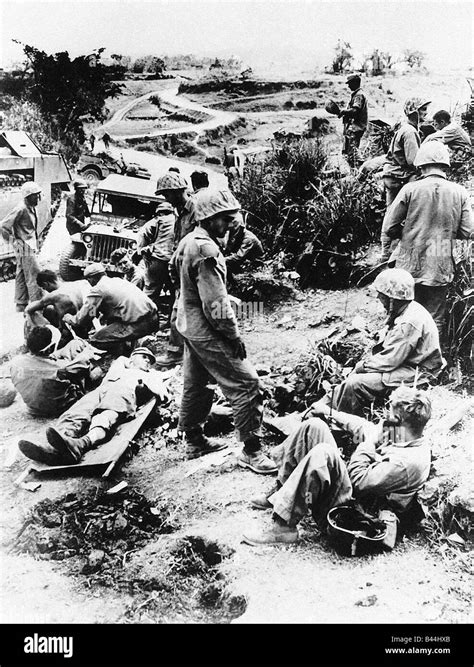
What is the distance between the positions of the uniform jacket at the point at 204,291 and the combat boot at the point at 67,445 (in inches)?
45.9

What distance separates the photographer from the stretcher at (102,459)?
188 inches

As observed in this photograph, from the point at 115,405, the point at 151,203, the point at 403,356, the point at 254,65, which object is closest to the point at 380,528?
the point at 403,356

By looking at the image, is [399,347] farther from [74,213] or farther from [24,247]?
[74,213]

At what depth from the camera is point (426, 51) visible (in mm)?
6039

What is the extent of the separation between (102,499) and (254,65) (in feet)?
16.5

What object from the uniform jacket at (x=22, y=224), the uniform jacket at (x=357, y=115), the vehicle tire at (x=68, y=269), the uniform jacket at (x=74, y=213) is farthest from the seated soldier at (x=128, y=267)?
the uniform jacket at (x=357, y=115)

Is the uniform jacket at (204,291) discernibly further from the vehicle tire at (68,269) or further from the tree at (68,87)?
the vehicle tire at (68,269)

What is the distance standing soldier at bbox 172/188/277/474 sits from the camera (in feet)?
14.7

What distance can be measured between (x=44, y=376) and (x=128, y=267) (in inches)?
106

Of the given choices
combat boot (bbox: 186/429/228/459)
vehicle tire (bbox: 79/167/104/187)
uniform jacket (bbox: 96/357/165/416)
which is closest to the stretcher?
uniform jacket (bbox: 96/357/165/416)

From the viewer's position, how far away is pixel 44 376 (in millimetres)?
5582

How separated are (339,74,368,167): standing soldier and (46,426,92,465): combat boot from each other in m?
5.66

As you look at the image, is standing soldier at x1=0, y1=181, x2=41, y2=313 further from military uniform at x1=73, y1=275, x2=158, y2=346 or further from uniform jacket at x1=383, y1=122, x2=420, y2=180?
uniform jacket at x1=383, y1=122, x2=420, y2=180

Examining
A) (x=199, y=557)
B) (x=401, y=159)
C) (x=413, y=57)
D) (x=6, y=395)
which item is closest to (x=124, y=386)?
(x=6, y=395)
